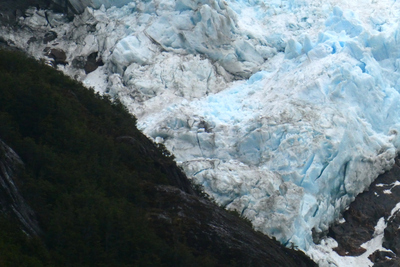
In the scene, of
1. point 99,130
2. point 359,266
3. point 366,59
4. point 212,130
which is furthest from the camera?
point 366,59

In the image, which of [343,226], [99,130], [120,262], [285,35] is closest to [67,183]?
[120,262]

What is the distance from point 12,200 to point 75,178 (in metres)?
2.40

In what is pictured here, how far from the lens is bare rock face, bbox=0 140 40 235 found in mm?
12930

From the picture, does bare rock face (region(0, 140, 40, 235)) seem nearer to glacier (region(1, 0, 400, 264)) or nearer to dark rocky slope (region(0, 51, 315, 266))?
dark rocky slope (region(0, 51, 315, 266))

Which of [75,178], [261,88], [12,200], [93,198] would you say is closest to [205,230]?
[93,198]

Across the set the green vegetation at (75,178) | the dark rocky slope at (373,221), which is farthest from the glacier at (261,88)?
the green vegetation at (75,178)

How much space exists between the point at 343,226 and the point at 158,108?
26.7 feet

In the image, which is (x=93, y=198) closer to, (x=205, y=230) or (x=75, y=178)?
(x=75, y=178)

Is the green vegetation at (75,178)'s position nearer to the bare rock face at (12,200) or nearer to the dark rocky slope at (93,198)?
the dark rocky slope at (93,198)

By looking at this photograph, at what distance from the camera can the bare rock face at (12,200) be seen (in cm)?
1293

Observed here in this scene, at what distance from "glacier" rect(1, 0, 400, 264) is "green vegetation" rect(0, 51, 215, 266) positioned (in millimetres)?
7105

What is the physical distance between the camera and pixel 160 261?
14.2 metres

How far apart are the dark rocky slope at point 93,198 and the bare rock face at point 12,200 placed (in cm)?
3

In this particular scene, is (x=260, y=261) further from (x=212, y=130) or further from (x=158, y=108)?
(x=158, y=108)
